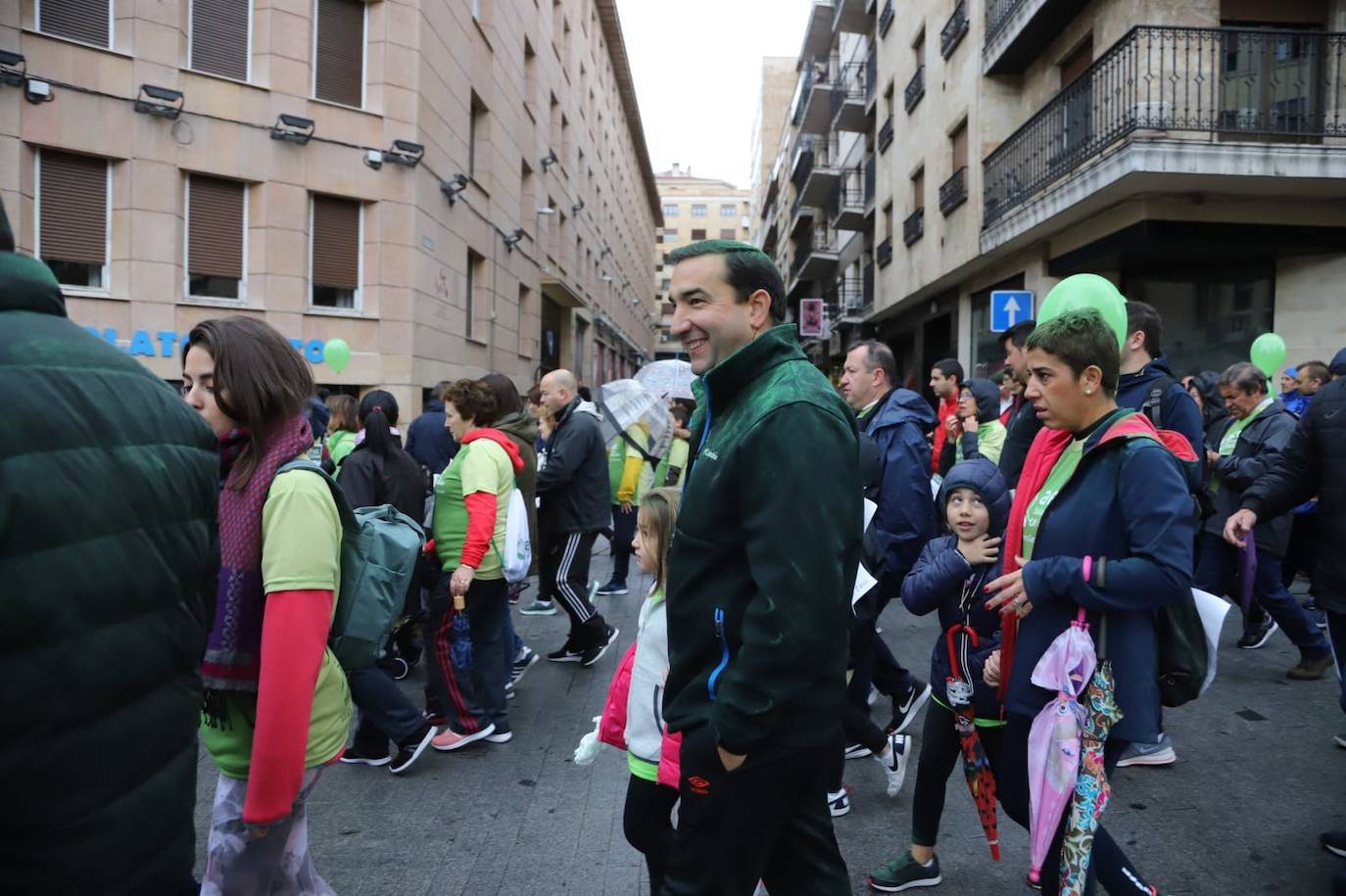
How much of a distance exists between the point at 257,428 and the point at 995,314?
34.7 feet

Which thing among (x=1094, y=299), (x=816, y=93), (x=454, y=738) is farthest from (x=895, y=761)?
(x=816, y=93)

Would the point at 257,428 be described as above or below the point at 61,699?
above

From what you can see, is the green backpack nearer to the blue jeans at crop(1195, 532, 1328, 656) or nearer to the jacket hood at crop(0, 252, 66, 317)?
the jacket hood at crop(0, 252, 66, 317)

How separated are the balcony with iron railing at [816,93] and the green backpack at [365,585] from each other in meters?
30.6

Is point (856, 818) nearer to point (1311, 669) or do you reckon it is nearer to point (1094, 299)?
point (1094, 299)

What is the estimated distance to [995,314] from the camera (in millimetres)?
11258

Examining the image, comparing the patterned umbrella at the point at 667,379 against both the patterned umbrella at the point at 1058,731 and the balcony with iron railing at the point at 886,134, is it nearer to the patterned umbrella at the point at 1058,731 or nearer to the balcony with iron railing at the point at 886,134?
the patterned umbrella at the point at 1058,731

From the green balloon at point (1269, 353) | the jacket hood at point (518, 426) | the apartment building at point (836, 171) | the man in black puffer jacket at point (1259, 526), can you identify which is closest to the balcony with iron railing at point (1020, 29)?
the apartment building at point (836, 171)

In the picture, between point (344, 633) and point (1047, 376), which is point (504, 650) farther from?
point (1047, 376)

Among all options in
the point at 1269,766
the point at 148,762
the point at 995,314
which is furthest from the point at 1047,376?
the point at 995,314

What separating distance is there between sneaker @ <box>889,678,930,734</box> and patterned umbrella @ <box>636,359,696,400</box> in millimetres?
4630

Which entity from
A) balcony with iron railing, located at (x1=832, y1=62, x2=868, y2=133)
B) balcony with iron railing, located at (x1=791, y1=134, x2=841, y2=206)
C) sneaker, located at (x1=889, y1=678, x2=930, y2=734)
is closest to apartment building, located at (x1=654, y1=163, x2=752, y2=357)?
balcony with iron railing, located at (x1=791, y1=134, x2=841, y2=206)

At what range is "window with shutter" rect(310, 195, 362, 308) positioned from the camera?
15055 millimetres

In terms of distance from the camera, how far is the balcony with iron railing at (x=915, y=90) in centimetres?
1995
